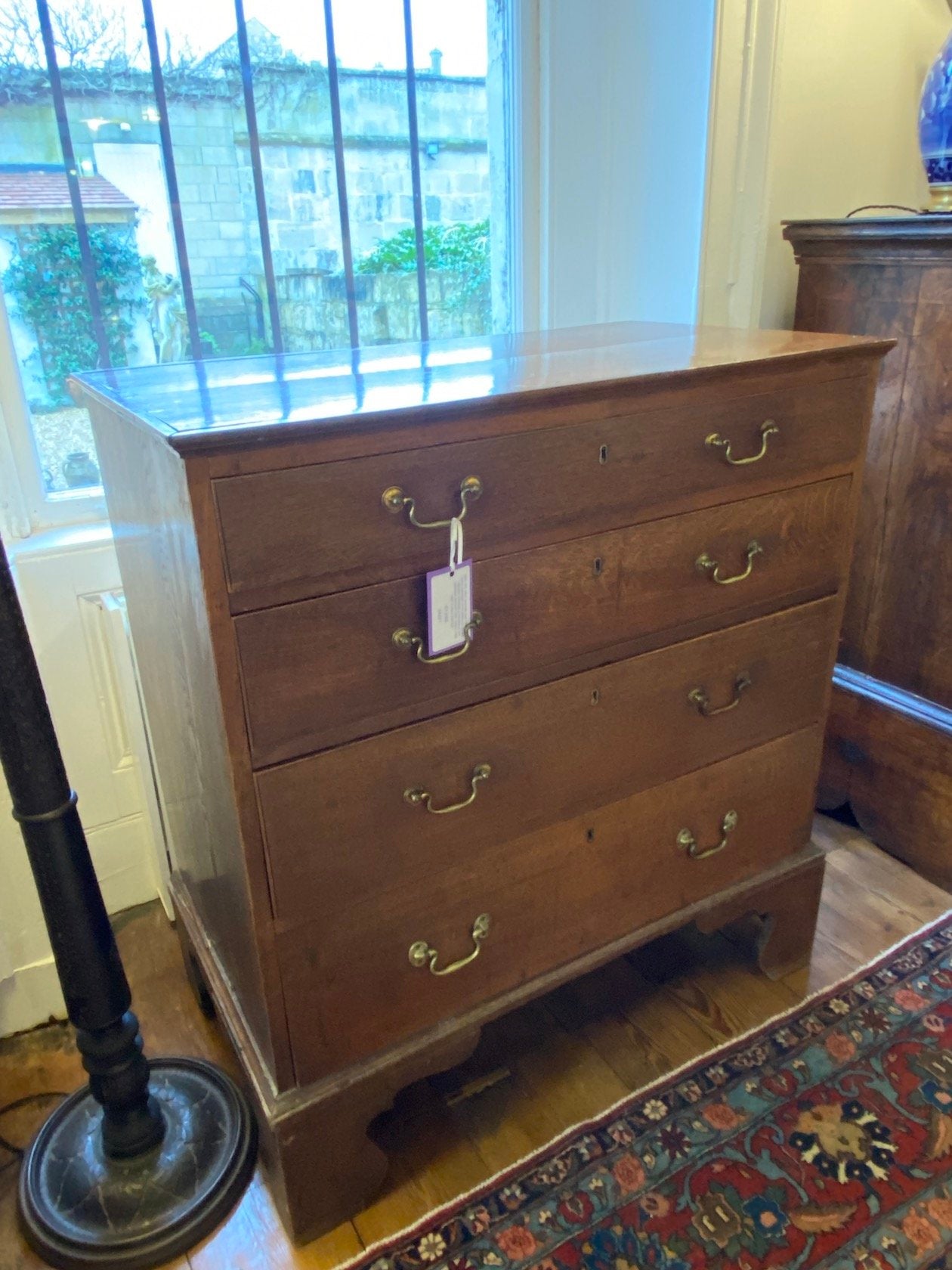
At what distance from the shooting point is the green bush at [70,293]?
1316mm

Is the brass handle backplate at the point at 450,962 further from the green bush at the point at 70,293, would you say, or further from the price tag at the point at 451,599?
the green bush at the point at 70,293

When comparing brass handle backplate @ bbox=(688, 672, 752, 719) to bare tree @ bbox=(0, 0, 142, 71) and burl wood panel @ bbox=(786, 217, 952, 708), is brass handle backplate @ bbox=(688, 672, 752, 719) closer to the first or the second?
burl wood panel @ bbox=(786, 217, 952, 708)

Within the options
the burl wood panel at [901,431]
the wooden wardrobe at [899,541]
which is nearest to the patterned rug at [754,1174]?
the wooden wardrobe at [899,541]

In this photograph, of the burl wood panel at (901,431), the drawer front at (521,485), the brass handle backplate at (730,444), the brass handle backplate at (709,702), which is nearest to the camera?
the drawer front at (521,485)

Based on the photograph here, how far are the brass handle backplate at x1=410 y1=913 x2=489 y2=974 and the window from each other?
2.79 ft

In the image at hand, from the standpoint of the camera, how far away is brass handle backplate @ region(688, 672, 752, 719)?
1.16 metres

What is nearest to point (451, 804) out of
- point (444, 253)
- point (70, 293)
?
point (70, 293)

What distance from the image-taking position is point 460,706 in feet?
3.18

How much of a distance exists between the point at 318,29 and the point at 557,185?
47 cm

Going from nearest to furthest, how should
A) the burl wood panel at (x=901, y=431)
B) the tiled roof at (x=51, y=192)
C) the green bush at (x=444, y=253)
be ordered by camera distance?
the tiled roof at (x=51, y=192), the burl wood panel at (x=901, y=431), the green bush at (x=444, y=253)

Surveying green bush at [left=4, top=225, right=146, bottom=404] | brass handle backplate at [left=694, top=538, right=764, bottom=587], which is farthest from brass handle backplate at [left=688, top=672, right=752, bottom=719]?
green bush at [left=4, top=225, right=146, bottom=404]

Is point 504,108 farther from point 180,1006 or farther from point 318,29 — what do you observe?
point 180,1006

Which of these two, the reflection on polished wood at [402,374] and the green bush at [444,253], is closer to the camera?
the reflection on polished wood at [402,374]

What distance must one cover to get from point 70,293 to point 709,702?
1086 mm
